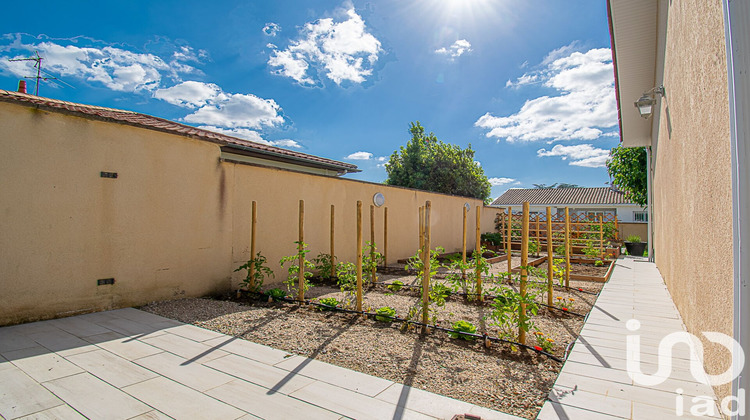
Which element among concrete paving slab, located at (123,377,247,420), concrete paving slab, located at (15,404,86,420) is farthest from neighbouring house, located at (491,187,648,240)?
concrete paving slab, located at (15,404,86,420)

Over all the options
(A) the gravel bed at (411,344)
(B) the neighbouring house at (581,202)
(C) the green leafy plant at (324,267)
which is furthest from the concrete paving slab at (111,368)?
(B) the neighbouring house at (581,202)

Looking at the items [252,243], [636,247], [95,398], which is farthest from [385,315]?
[636,247]

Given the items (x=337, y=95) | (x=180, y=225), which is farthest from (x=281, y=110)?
(x=180, y=225)

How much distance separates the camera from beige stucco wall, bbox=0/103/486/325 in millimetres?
3611

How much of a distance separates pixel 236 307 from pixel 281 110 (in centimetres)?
872

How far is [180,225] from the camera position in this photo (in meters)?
4.87

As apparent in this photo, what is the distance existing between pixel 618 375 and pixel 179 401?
2.97 meters

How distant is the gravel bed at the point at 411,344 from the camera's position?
2301 millimetres

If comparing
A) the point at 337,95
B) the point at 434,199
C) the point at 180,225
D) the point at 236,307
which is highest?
the point at 337,95

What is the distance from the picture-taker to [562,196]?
3055cm

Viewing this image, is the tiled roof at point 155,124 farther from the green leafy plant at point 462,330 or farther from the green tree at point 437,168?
the green tree at point 437,168

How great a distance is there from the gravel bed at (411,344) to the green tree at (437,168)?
16.3 m

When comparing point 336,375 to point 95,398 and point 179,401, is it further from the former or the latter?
point 95,398

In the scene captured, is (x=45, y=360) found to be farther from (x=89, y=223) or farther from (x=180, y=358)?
(x=89, y=223)
